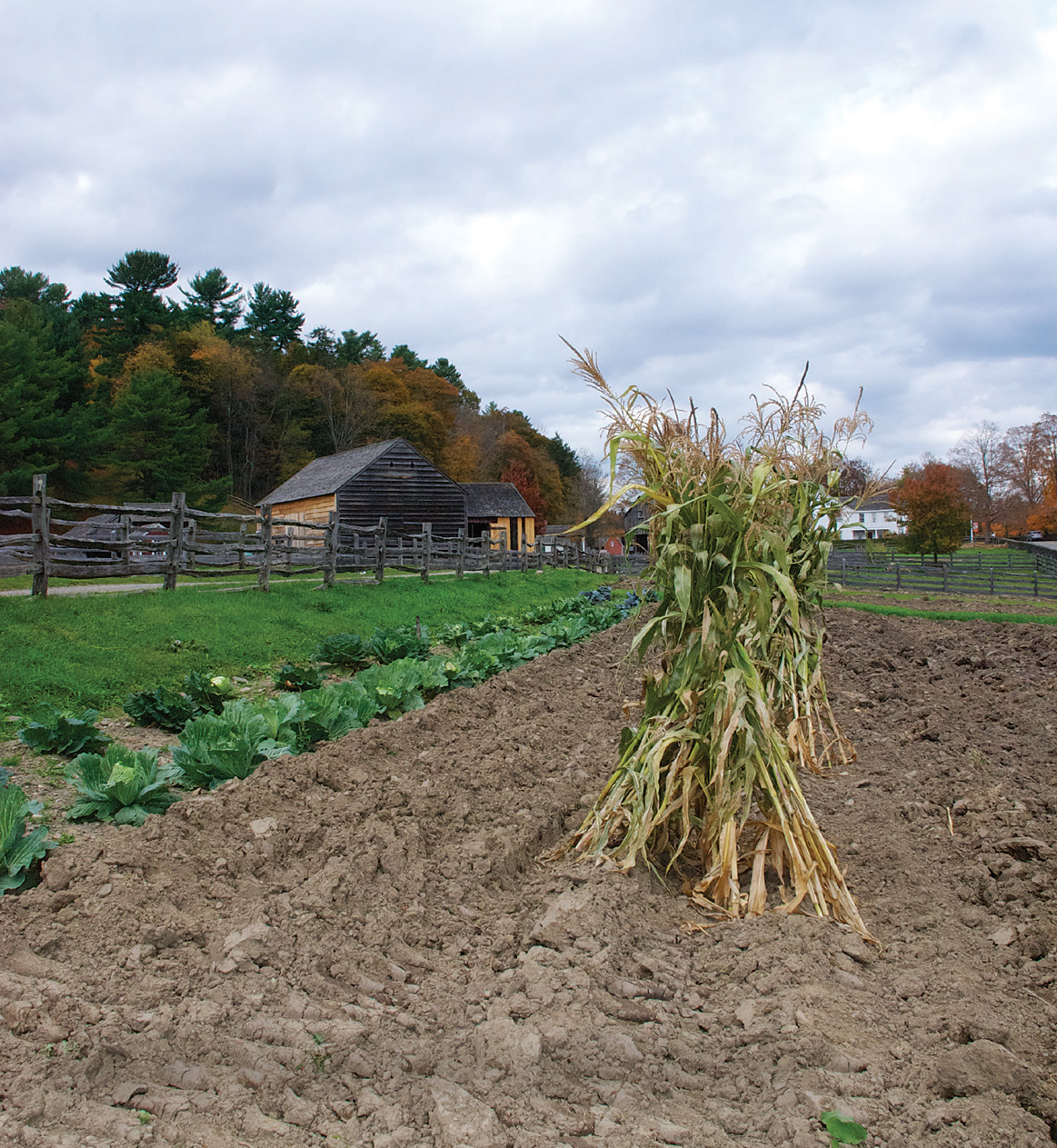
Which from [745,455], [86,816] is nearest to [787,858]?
[745,455]

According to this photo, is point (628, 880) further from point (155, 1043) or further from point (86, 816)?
point (86, 816)

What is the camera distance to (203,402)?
50.7 metres

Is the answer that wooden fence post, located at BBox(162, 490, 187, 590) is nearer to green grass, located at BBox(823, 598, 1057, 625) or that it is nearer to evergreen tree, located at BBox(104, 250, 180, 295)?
green grass, located at BBox(823, 598, 1057, 625)

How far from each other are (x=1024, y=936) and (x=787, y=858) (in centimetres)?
97

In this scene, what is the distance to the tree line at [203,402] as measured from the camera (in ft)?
117

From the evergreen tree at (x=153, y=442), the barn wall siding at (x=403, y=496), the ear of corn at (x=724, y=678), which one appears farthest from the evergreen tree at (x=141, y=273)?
the ear of corn at (x=724, y=678)

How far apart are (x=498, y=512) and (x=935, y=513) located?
67.2ft

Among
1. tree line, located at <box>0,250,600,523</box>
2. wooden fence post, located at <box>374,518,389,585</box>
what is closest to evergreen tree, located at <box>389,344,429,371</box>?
tree line, located at <box>0,250,600,523</box>

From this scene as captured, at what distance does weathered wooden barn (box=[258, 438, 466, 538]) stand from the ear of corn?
1085 inches

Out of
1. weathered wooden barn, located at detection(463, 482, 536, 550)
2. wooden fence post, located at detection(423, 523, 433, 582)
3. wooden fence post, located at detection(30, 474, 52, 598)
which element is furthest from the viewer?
weathered wooden barn, located at detection(463, 482, 536, 550)

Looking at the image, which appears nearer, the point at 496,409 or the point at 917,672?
the point at 917,672

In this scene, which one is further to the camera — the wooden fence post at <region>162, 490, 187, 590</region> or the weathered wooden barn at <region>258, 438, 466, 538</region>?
the weathered wooden barn at <region>258, 438, 466, 538</region>

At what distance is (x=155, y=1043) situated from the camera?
2.44 metres

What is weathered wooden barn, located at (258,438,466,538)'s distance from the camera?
105ft
